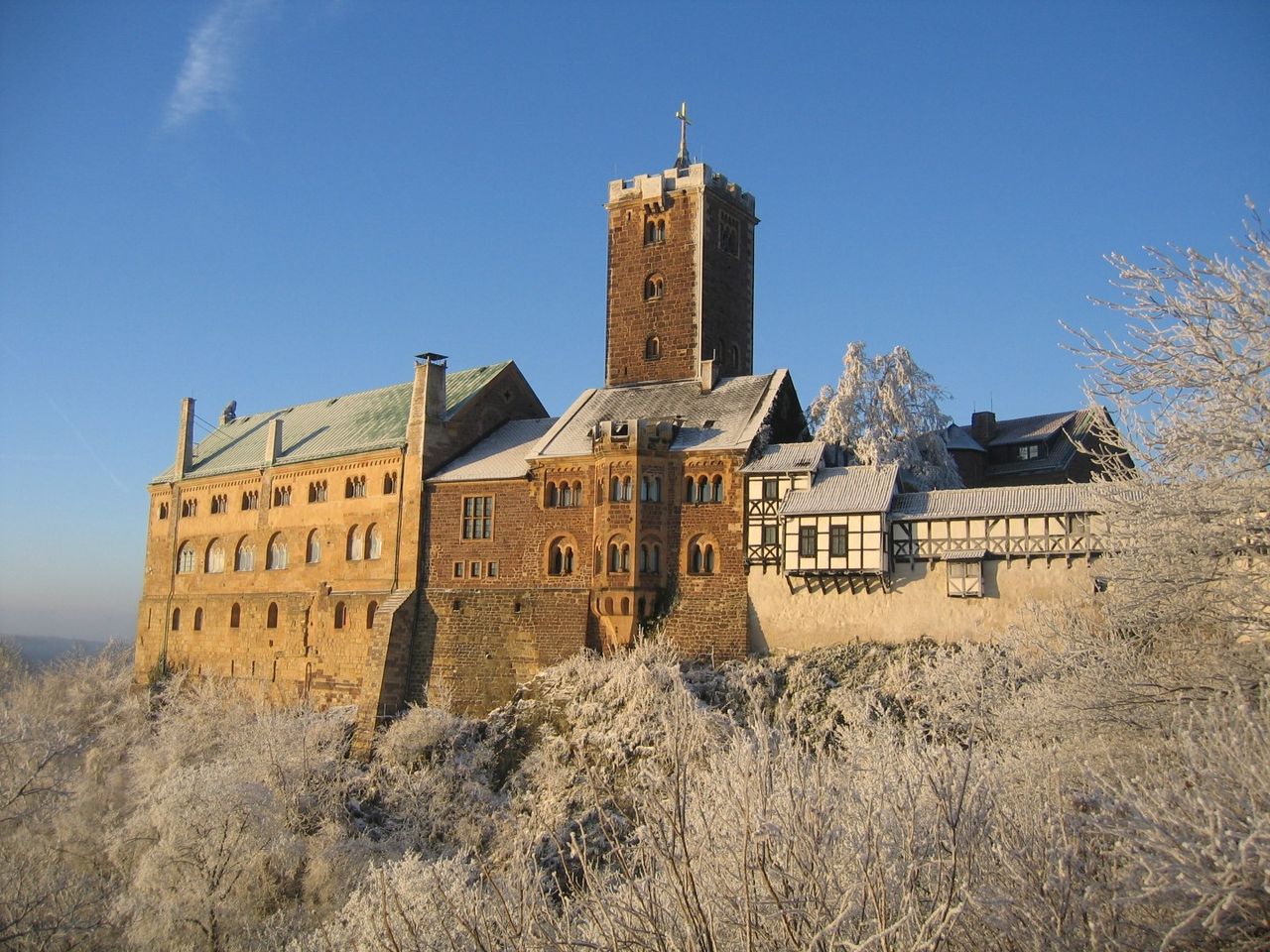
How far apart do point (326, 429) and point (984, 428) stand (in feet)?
90.2

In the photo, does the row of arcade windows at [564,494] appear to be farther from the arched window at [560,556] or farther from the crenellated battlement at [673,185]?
the crenellated battlement at [673,185]

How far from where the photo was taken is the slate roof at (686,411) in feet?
126

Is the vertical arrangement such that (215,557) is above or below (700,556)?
above

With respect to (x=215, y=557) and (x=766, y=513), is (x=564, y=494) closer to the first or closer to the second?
(x=766, y=513)

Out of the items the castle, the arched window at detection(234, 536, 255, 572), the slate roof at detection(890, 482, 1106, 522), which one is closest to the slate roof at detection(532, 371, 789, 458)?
the castle

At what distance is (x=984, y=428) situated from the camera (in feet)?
164

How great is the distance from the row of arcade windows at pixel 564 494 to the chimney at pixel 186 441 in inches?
890

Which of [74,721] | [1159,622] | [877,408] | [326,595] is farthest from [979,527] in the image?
[74,721]

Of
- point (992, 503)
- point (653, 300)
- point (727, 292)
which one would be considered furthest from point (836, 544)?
point (653, 300)

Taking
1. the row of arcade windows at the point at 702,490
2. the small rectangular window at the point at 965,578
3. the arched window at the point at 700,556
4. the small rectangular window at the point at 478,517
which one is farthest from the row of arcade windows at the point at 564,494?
the small rectangular window at the point at 965,578

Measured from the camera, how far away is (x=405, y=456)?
143 ft

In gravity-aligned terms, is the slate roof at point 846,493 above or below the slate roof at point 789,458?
below

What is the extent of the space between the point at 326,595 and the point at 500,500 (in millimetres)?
9001

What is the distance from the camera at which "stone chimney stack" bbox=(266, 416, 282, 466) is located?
4966 centimetres
